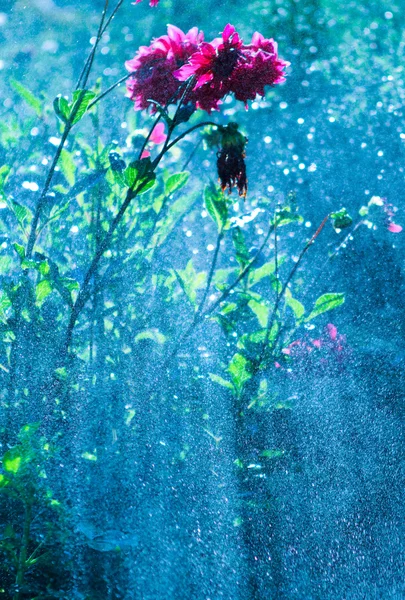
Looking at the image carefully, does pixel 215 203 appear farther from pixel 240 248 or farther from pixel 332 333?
pixel 332 333

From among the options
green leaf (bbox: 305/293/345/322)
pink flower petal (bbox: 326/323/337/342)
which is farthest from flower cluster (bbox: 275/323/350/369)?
green leaf (bbox: 305/293/345/322)

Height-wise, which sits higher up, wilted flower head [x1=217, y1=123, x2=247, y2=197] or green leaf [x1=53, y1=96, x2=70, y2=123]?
green leaf [x1=53, y1=96, x2=70, y2=123]

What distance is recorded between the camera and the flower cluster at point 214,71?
60 centimetres

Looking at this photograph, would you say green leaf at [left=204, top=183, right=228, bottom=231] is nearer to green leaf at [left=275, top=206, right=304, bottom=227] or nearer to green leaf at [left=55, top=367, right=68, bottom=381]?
green leaf at [left=275, top=206, right=304, bottom=227]

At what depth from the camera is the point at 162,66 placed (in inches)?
26.6

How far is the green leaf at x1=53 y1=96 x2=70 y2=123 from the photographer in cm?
65

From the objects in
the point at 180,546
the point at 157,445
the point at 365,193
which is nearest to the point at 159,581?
the point at 180,546

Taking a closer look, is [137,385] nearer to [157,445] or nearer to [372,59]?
[157,445]

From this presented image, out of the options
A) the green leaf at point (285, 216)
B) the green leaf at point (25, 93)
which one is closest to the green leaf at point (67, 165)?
the green leaf at point (25, 93)

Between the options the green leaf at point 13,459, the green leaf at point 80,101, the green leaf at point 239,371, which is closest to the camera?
the green leaf at point 13,459

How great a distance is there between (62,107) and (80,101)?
21mm

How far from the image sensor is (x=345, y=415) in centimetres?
98

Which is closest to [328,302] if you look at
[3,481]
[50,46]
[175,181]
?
[175,181]

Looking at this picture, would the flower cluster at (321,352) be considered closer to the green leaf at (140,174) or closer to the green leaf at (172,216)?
the green leaf at (172,216)
